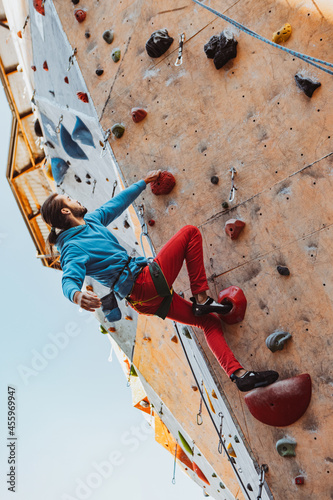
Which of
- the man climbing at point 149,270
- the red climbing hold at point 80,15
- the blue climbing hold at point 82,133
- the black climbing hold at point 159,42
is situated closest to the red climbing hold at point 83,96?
the blue climbing hold at point 82,133

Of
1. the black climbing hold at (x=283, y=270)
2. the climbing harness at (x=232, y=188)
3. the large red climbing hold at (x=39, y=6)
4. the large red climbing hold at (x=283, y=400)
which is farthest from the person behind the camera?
the large red climbing hold at (x=39, y=6)

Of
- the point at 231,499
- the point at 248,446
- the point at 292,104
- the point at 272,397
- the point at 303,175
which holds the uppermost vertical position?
the point at 292,104

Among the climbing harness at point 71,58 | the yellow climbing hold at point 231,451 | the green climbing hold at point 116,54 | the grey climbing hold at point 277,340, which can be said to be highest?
the climbing harness at point 71,58

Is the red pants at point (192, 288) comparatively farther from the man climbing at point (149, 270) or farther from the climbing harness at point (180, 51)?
the climbing harness at point (180, 51)

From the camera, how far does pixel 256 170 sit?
2.61 m

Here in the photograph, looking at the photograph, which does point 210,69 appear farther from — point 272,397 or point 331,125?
point 272,397

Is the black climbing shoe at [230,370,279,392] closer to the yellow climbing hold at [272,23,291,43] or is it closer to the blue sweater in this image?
the blue sweater

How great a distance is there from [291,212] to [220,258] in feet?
1.56

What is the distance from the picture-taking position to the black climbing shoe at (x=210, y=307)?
8.23 ft

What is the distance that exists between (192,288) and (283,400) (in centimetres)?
70

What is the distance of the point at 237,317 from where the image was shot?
259 centimetres

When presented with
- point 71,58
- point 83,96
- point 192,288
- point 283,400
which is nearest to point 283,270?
point 192,288

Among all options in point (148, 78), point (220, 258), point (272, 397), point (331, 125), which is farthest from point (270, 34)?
point (272, 397)

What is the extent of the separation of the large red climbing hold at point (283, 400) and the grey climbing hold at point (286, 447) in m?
0.08
